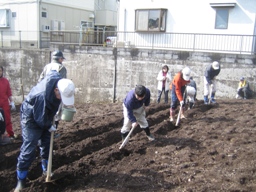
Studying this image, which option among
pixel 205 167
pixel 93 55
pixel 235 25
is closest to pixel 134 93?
pixel 205 167

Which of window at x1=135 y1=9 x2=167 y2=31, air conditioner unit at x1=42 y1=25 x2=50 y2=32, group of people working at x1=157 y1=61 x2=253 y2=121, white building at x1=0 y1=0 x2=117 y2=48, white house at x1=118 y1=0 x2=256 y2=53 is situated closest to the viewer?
group of people working at x1=157 y1=61 x2=253 y2=121

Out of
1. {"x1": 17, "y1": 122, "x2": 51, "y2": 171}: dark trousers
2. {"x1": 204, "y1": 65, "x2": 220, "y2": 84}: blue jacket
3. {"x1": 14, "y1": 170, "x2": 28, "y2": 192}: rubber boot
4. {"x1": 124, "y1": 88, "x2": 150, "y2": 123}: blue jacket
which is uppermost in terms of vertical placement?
Result: {"x1": 204, "y1": 65, "x2": 220, "y2": 84}: blue jacket

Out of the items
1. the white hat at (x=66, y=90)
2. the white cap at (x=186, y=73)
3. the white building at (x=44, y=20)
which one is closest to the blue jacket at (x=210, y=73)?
the white cap at (x=186, y=73)

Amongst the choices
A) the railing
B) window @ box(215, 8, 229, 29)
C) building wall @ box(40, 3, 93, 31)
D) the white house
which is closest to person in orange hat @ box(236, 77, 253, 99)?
the railing

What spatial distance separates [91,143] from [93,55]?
7408 mm

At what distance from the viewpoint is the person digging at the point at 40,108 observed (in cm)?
355

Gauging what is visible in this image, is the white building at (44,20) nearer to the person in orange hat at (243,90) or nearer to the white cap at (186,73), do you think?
the person in orange hat at (243,90)

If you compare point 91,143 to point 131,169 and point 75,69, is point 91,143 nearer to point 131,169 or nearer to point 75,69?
point 131,169

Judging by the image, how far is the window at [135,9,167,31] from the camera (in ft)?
45.3

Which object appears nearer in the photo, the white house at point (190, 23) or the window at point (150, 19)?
the white house at point (190, 23)

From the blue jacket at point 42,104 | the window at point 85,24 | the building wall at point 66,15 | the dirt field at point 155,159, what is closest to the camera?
the blue jacket at point 42,104

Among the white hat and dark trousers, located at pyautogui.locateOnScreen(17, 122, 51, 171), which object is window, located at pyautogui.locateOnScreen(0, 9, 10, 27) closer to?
dark trousers, located at pyautogui.locateOnScreen(17, 122, 51, 171)

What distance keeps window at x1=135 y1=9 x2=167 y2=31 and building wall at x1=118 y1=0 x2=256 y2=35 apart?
0.26 m

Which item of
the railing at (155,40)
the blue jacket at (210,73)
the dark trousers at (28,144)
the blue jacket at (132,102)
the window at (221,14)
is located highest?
the window at (221,14)
